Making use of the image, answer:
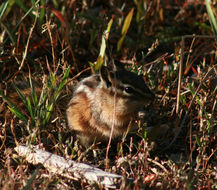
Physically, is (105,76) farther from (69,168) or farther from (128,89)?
(69,168)

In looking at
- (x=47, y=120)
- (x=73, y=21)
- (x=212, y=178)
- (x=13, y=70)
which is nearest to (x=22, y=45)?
(x=13, y=70)

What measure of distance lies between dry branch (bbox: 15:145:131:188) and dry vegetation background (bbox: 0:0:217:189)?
7cm

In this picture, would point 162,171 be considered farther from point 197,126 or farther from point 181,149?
point 197,126

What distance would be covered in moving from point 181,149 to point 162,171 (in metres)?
0.45

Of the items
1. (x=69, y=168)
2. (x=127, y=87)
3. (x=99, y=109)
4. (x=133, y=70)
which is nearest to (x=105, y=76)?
(x=127, y=87)

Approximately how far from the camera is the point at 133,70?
405 centimetres

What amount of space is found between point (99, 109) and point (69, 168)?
0.80 meters

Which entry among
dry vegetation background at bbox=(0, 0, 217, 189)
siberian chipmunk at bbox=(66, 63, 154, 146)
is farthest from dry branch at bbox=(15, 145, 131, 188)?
siberian chipmunk at bbox=(66, 63, 154, 146)

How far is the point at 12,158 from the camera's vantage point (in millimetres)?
3119

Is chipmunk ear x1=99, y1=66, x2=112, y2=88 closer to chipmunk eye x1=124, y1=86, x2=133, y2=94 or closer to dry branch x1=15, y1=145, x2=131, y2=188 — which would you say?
chipmunk eye x1=124, y1=86, x2=133, y2=94

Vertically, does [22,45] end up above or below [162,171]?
above

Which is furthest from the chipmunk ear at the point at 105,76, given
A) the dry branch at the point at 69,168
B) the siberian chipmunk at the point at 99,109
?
the dry branch at the point at 69,168

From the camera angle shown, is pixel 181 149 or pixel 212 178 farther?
pixel 181 149

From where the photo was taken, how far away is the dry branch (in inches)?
111
